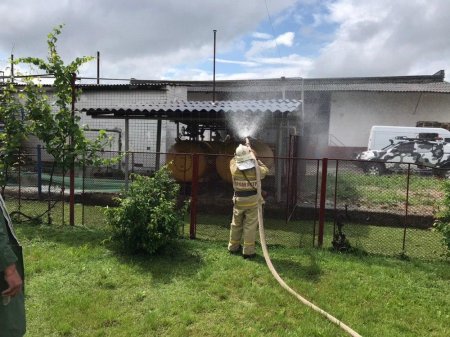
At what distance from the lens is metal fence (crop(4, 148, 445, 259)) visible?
269 inches

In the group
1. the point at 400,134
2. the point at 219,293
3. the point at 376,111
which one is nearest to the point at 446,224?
the point at 219,293

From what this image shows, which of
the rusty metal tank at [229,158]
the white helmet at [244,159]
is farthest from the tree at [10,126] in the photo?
the rusty metal tank at [229,158]

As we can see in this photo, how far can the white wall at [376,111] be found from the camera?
23938mm

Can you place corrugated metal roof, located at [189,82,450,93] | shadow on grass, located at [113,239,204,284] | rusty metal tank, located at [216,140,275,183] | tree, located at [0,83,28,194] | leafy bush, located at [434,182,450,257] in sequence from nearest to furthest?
shadow on grass, located at [113,239,204,284] < leafy bush, located at [434,182,450,257] < tree, located at [0,83,28,194] < rusty metal tank, located at [216,140,275,183] < corrugated metal roof, located at [189,82,450,93]

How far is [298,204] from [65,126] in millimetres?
5247

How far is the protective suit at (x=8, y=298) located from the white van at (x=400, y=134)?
60.5ft

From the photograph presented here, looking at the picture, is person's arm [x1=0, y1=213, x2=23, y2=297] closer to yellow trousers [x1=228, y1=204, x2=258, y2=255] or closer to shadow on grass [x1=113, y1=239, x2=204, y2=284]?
shadow on grass [x1=113, y1=239, x2=204, y2=284]

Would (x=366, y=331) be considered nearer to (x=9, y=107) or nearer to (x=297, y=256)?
(x=297, y=256)

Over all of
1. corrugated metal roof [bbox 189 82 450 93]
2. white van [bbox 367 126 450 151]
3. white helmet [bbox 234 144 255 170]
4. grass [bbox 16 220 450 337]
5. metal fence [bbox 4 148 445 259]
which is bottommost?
grass [bbox 16 220 450 337]

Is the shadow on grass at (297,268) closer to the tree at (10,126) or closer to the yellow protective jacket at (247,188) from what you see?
the yellow protective jacket at (247,188)

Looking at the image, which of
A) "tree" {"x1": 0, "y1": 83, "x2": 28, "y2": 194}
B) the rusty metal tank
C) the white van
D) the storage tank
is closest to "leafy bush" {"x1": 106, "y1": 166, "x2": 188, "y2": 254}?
"tree" {"x1": 0, "y1": 83, "x2": 28, "y2": 194}

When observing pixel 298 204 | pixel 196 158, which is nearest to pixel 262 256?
pixel 196 158

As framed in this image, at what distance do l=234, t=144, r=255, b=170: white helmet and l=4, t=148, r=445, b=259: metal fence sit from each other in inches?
36.2

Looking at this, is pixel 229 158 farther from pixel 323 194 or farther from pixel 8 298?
pixel 8 298
